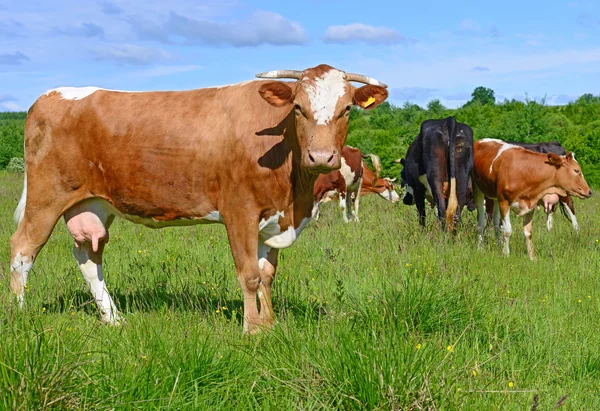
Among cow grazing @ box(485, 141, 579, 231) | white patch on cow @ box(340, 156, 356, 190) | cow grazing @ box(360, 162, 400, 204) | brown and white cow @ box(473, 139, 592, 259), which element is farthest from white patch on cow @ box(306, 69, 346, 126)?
cow grazing @ box(360, 162, 400, 204)

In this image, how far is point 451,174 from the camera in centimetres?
1046

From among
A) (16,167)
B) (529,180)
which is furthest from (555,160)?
(16,167)

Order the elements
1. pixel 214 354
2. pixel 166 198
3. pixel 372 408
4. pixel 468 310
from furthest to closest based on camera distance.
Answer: pixel 166 198 < pixel 468 310 < pixel 214 354 < pixel 372 408

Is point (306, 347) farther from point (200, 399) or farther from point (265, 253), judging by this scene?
point (265, 253)

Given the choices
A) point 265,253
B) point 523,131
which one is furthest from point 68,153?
point 523,131

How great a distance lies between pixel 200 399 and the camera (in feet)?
10.7

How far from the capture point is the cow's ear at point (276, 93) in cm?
504

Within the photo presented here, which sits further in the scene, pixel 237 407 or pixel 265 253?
pixel 265 253

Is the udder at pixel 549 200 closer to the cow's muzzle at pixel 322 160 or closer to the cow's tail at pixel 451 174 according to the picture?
the cow's tail at pixel 451 174

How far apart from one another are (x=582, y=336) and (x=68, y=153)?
4.51 metres

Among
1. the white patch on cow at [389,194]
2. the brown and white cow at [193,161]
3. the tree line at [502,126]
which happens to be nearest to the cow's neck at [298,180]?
the brown and white cow at [193,161]

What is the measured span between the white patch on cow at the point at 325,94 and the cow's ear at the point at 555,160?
6238 millimetres

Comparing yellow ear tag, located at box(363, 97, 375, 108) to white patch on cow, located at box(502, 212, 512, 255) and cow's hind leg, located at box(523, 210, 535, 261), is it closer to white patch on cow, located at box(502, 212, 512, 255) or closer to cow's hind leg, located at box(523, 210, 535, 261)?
cow's hind leg, located at box(523, 210, 535, 261)

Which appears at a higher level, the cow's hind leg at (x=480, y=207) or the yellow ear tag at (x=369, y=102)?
the yellow ear tag at (x=369, y=102)
